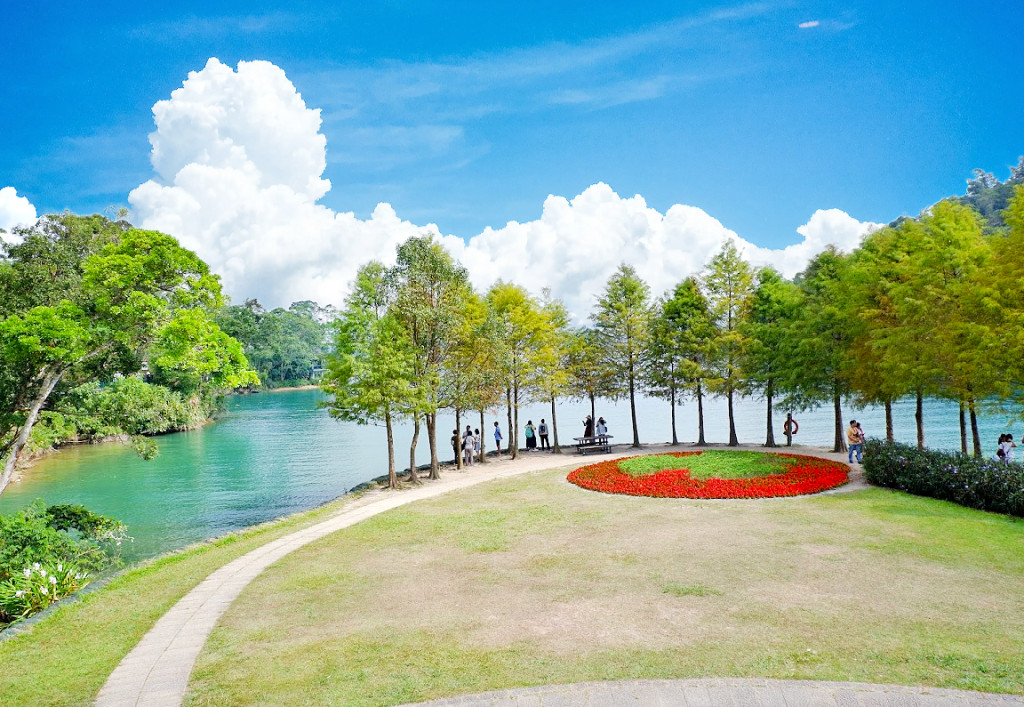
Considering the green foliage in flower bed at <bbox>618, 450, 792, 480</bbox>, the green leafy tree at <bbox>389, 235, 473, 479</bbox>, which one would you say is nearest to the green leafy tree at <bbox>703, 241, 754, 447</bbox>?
the green foliage in flower bed at <bbox>618, 450, 792, 480</bbox>

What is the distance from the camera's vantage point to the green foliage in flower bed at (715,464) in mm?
21562

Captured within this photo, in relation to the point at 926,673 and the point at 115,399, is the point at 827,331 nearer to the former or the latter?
the point at 926,673

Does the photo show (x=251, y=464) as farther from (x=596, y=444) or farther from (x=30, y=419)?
(x=30, y=419)

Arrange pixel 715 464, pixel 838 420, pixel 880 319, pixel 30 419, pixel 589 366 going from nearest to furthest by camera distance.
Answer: pixel 30 419, pixel 880 319, pixel 715 464, pixel 838 420, pixel 589 366

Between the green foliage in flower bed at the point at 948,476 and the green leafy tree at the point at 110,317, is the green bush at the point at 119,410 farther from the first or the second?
the green foliage in flower bed at the point at 948,476

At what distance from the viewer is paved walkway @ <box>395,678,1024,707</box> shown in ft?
20.9

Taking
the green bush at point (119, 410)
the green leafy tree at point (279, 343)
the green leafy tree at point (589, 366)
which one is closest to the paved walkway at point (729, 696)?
the green bush at point (119, 410)

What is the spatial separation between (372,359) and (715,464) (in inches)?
543

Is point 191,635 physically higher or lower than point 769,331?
lower

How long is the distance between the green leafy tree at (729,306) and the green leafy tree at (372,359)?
1628 cm

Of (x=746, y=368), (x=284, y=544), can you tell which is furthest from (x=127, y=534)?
(x=746, y=368)

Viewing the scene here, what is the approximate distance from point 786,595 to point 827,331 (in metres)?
19.0

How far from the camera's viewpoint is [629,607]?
368 inches

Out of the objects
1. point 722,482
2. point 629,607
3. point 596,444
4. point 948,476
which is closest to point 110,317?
point 629,607
